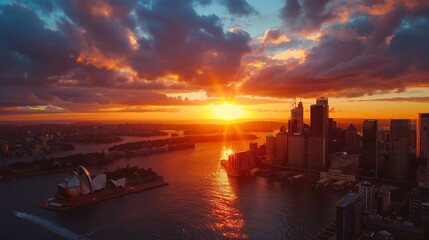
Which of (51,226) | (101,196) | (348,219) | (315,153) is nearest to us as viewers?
(348,219)

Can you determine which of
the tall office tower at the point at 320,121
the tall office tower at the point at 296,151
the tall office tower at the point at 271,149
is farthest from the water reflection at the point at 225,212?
the tall office tower at the point at 320,121

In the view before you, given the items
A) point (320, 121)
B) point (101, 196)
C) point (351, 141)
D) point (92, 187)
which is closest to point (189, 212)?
point (101, 196)

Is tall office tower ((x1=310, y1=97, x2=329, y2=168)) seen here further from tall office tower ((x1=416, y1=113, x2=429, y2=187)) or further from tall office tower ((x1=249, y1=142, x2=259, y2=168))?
tall office tower ((x1=416, y1=113, x2=429, y2=187))

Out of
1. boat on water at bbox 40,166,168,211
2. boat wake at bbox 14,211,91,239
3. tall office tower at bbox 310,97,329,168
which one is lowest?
boat wake at bbox 14,211,91,239

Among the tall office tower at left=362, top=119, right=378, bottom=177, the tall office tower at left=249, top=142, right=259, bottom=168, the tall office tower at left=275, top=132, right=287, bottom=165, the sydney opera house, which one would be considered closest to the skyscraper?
the tall office tower at left=362, top=119, right=378, bottom=177

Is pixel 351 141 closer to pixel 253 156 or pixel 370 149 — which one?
pixel 370 149
